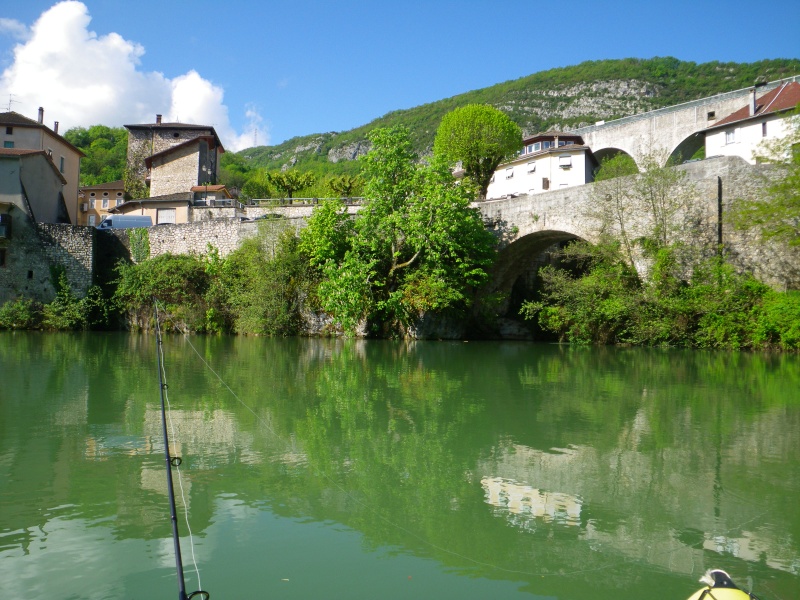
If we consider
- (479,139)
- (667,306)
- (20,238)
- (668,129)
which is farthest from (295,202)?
(668,129)

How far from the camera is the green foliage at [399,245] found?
81.3ft

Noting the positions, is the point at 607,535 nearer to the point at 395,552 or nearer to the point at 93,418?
the point at 395,552

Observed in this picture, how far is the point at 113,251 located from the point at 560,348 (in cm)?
2186

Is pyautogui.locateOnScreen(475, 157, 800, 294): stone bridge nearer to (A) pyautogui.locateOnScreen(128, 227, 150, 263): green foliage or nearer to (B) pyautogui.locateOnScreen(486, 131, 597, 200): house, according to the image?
(B) pyautogui.locateOnScreen(486, 131, 597, 200): house

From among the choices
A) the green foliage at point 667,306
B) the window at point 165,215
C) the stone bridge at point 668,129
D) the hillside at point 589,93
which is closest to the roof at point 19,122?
the window at point 165,215

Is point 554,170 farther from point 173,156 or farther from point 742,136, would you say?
point 173,156

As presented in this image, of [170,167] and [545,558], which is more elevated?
[170,167]

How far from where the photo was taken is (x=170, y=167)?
4284cm

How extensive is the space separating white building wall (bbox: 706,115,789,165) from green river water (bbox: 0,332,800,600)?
890 inches

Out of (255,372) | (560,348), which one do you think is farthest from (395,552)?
(560,348)

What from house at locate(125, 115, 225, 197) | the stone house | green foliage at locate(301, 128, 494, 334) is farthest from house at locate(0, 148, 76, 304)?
green foliage at locate(301, 128, 494, 334)

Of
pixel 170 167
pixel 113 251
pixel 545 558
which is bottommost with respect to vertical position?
pixel 545 558

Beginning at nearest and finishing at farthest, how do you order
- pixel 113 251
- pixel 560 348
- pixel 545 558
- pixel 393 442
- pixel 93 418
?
pixel 545 558 < pixel 393 442 < pixel 93 418 < pixel 560 348 < pixel 113 251

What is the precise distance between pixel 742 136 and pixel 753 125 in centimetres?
79
